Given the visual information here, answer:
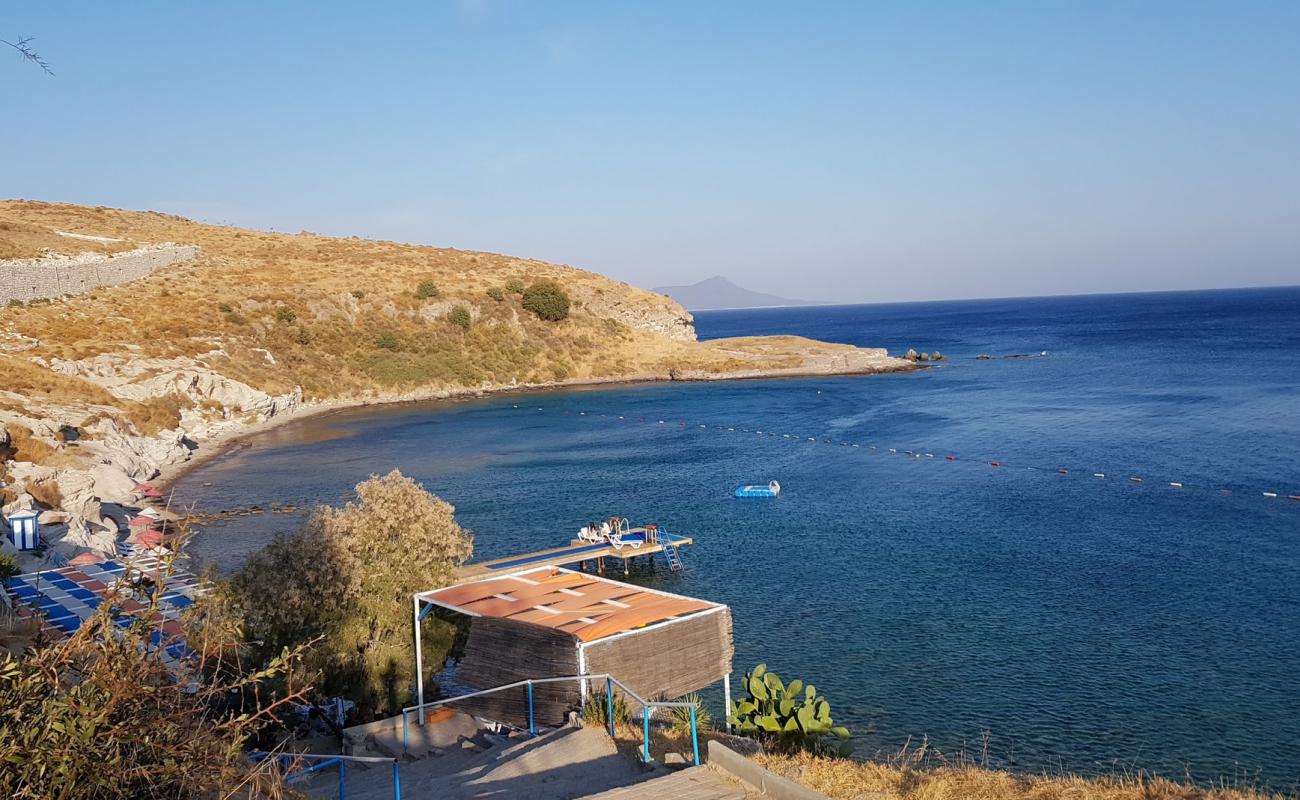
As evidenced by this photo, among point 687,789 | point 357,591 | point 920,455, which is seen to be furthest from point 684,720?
point 920,455

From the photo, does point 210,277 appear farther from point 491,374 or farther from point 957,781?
point 957,781

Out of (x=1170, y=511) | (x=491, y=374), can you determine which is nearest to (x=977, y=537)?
(x=1170, y=511)

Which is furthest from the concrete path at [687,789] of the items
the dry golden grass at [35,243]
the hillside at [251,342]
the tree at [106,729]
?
the dry golden grass at [35,243]

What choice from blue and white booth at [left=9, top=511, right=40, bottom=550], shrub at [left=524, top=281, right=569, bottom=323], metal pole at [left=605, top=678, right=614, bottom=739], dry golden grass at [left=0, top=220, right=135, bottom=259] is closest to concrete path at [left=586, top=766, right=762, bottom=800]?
metal pole at [left=605, top=678, right=614, bottom=739]

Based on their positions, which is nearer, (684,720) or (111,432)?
(684,720)

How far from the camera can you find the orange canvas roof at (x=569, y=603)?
15.9m

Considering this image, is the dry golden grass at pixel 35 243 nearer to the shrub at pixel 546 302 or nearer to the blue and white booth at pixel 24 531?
the shrub at pixel 546 302

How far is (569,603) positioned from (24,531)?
19.1 metres

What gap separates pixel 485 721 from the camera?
16906 millimetres

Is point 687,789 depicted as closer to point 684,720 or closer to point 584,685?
point 584,685

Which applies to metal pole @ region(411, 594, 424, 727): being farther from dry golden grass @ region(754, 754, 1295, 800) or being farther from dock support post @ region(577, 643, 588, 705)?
dry golden grass @ region(754, 754, 1295, 800)

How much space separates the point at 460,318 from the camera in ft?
310

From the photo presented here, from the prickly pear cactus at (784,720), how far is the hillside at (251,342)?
2394 centimetres

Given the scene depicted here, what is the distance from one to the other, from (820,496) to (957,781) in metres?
30.3
